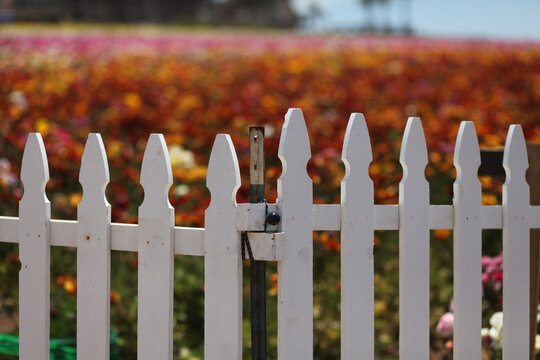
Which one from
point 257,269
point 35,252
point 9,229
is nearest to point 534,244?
point 257,269

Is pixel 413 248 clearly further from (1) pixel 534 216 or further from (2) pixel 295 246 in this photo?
(1) pixel 534 216

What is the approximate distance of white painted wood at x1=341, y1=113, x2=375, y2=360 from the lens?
2227 mm

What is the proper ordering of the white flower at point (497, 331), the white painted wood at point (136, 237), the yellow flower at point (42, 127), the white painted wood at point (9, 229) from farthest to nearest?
the yellow flower at point (42, 127) → the white flower at point (497, 331) → the white painted wood at point (9, 229) → the white painted wood at point (136, 237)

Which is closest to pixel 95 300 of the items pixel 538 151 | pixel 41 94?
pixel 538 151

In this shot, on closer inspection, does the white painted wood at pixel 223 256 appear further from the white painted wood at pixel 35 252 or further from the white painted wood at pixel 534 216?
the white painted wood at pixel 534 216

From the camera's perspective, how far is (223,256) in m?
2.14

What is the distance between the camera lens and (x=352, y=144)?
2.26 meters

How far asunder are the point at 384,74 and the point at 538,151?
606cm

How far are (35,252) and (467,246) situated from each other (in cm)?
146

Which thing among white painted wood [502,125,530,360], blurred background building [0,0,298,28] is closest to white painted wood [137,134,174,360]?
white painted wood [502,125,530,360]

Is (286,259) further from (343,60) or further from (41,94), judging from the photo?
(343,60)

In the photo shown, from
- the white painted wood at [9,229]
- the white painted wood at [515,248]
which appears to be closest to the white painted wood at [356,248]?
the white painted wood at [515,248]

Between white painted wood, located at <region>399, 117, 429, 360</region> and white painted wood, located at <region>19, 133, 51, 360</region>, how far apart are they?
1.17 meters

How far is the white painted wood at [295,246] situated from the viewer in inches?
84.0
